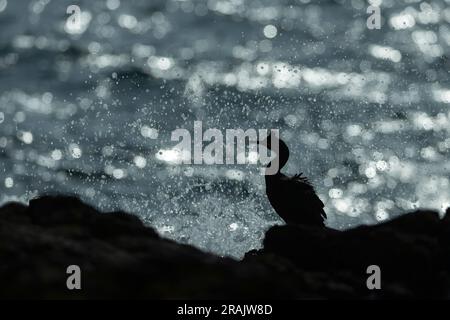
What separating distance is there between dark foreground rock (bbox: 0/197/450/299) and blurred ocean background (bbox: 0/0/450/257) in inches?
222

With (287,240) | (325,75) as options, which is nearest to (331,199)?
(325,75)

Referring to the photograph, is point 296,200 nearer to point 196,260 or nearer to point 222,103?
point 196,260

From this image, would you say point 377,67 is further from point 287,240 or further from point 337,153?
point 287,240

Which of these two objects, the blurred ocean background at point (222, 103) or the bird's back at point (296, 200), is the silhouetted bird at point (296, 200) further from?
the blurred ocean background at point (222, 103)

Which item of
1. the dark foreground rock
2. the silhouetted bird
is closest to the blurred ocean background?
the silhouetted bird

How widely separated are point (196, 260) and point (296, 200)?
4639 mm

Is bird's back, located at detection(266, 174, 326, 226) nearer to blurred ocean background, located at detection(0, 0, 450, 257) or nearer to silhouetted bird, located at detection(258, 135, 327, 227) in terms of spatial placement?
silhouetted bird, located at detection(258, 135, 327, 227)

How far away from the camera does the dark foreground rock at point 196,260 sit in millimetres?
5562

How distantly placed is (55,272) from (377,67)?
20860 millimetres

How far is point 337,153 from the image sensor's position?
20344mm

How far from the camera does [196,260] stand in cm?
586

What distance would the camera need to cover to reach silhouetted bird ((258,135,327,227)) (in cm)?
1029

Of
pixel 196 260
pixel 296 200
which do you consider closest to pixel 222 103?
pixel 296 200

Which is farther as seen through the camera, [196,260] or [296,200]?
[296,200]
